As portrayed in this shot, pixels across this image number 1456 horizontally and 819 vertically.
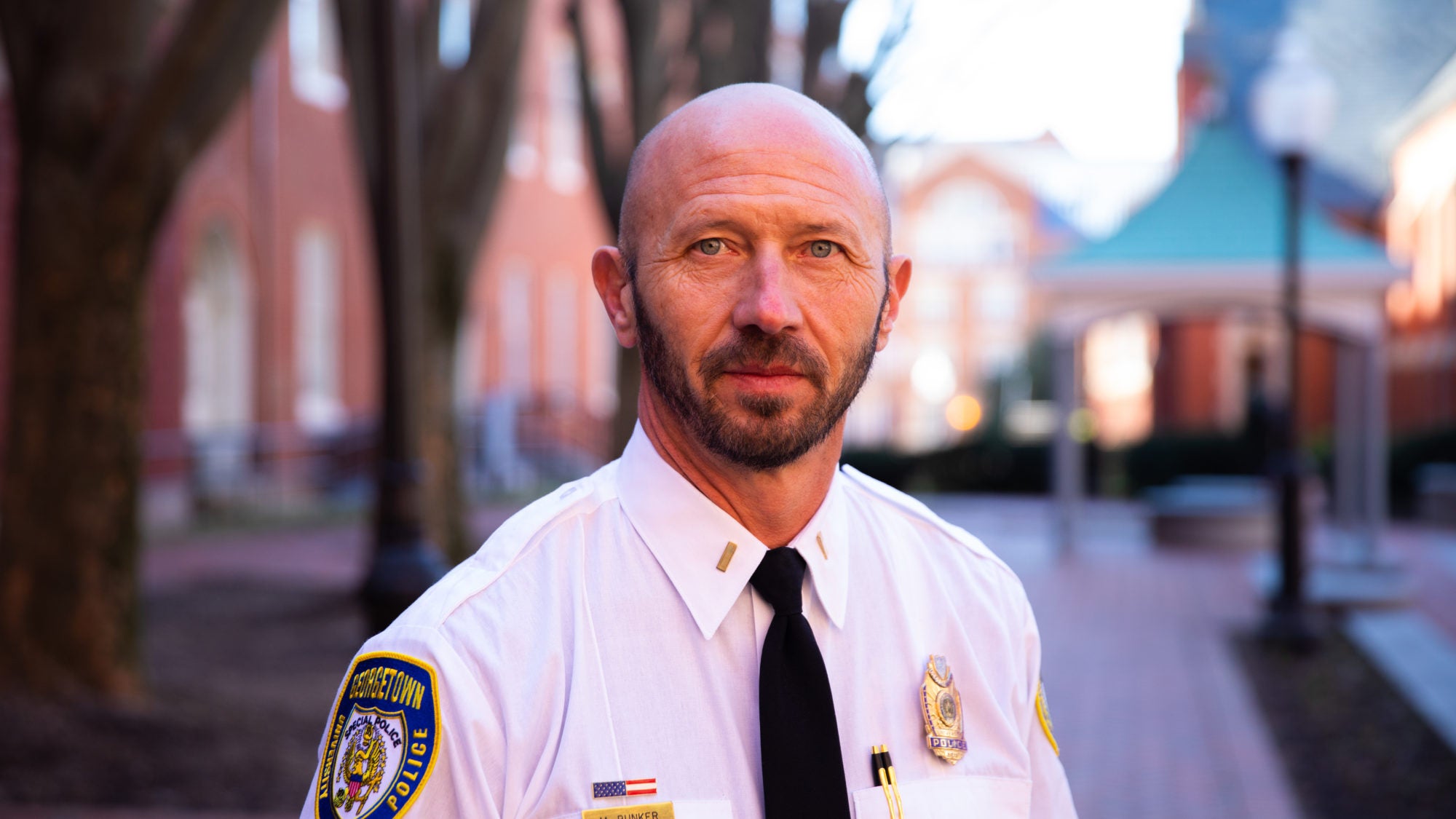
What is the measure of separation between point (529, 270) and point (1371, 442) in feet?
62.4

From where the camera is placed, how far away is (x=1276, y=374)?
1247 inches

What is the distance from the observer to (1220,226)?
52.3ft

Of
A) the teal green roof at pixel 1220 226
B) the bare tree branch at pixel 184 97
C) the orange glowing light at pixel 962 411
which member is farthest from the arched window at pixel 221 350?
the orange glowing light at pixel 962 411

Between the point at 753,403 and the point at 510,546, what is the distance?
35cm

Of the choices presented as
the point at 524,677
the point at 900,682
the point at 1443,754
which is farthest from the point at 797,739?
the point at 1443,754

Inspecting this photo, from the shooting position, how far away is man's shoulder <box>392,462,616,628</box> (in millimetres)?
1703

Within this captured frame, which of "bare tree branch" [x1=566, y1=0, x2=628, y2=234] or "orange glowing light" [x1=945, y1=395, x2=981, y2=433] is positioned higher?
"orange glowing light" [x1=945, y1=395, x2=981, y2=433]

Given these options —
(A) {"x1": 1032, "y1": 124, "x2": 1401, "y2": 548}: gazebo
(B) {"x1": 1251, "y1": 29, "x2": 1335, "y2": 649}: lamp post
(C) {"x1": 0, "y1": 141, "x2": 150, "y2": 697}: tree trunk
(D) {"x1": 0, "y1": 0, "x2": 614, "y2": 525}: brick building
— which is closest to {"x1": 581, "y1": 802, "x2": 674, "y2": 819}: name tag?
(C) {"x1": 0, "y1": 141, "x2": 150, "y2": 697}: tree trunk

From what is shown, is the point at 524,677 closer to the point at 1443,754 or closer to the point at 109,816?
the point at 109,816

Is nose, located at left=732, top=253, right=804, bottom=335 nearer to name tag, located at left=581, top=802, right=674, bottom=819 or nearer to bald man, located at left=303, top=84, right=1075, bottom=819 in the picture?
bald man, located at left=303, top=84, right=1075, bottom=819

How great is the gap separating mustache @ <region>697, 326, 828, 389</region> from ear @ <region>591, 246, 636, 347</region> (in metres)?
0.18

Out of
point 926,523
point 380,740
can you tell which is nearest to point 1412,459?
point 926,523

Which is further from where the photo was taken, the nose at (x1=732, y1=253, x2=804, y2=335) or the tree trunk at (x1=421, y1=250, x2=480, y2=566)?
the tree trunk at (x1=421, y1=250, x2=480, y2=566)

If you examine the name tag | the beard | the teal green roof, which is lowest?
the name tag
